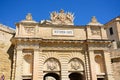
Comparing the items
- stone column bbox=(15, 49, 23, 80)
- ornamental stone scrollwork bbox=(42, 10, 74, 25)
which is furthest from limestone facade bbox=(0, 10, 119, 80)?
ornamental stone scrollwork bbox=(42, 10, 74, 25)

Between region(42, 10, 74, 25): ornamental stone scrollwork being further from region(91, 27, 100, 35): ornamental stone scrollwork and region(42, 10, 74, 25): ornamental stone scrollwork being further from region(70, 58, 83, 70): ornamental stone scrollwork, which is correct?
region(70, 58, 83, 70): ornamental stone scrollwork

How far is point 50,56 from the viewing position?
52.9 ft

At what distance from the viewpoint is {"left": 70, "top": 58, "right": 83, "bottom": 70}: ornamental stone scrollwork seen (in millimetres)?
16180

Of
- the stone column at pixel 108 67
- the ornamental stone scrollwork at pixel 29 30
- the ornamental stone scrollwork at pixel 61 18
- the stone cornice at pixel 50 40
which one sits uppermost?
the ornamental stone scrollwork at pixel 61 18

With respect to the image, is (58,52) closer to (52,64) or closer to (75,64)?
(52,64)

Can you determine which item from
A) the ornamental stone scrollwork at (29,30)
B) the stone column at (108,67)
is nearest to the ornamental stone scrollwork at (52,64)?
the ornamental stone scrollwork at (29,30)

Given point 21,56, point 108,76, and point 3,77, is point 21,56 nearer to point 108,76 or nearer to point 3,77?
point 3,77

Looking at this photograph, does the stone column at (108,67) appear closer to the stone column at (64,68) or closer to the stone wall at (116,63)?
the stone wall at (116,63)

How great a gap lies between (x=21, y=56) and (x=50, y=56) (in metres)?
2.47

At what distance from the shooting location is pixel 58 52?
16375 millimetres

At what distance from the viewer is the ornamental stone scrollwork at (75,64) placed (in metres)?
16.2

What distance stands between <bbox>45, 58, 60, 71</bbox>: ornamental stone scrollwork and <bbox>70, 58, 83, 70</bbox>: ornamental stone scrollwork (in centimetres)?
127

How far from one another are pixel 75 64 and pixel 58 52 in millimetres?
1828

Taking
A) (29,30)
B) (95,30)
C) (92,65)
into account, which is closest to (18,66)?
(29,30)
